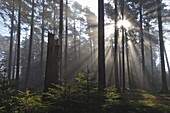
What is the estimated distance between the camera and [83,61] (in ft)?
170

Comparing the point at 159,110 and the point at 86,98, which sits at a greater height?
the point at 86,98

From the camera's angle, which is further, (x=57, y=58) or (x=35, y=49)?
(x=35, y=49)

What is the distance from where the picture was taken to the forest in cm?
825

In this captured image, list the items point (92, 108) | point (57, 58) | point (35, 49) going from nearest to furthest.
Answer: point (92, 108) < point (57, 58) < point (35, 49)

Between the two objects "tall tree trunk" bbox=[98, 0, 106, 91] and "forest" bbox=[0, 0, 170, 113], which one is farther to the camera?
"tall tree trunk" bbox=[98, 0, 106, 91]

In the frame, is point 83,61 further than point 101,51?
Yes

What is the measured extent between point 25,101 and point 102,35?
8116mm

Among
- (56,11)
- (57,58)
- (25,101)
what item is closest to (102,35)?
(57,58)

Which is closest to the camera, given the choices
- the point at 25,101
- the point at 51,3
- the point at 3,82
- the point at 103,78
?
the point at 25,101

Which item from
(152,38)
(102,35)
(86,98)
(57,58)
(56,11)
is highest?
(56,11)

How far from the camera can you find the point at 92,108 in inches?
322

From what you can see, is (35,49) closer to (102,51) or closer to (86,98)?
(102,51)

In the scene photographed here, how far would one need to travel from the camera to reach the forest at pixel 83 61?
8.25 metres

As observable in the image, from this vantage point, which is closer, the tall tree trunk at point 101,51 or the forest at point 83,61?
the forest at point 83,61
